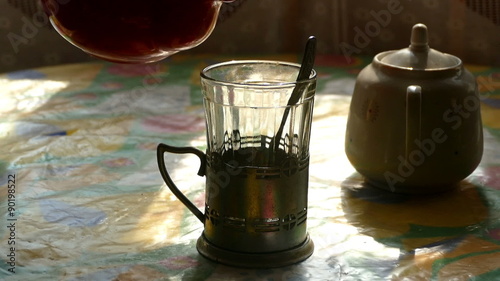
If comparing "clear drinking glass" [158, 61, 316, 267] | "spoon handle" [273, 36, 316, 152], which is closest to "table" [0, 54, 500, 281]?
"clear drinking glass" [158, 61, 316, 267]

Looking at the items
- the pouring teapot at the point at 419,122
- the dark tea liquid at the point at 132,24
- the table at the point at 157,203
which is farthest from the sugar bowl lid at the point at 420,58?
the dark tea liquid at the point at 132,24

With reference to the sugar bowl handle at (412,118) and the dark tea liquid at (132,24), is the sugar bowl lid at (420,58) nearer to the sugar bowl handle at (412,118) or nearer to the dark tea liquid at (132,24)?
the sugar bowl handle at (412,118)

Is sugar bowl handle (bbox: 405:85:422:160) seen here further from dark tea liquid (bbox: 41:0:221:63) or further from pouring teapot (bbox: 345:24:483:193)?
dark tea liquid (bbox: 41:0:221:63)

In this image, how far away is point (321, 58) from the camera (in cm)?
154

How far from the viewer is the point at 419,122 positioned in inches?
35.7

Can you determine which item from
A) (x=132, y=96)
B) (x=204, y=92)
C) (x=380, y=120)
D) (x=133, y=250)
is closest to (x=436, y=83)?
(x=380, y=120)

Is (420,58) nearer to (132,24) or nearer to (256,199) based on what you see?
(256,199)

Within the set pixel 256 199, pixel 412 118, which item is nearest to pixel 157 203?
pixel 256 199

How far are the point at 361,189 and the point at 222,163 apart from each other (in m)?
0.25

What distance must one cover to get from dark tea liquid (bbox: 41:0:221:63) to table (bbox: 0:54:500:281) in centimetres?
23

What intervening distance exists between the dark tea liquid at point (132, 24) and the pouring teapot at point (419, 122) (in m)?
0.35

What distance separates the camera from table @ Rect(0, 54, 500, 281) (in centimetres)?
75

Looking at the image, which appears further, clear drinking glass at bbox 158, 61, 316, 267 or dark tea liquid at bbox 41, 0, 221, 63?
clear drinking glass at bbox 158, 61, 316, 267

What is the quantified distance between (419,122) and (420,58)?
8 centimetres
